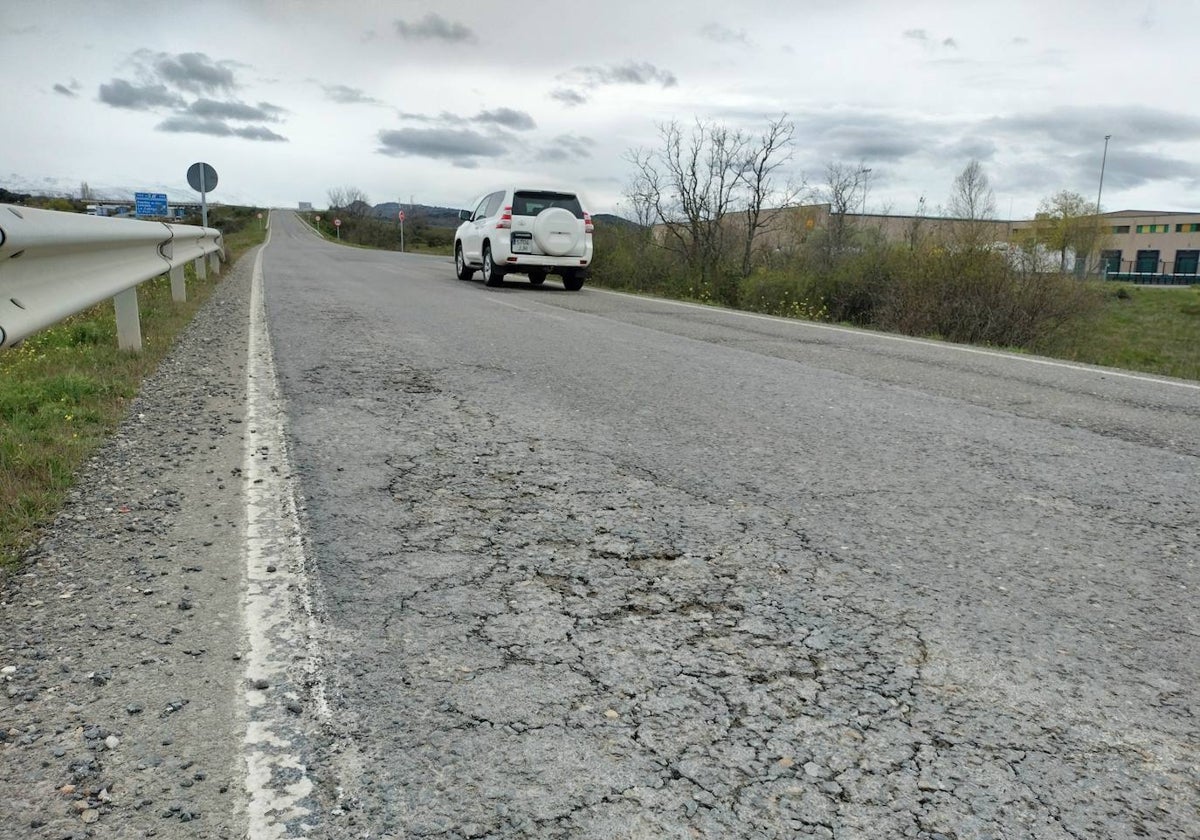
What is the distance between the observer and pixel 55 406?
15.8ft

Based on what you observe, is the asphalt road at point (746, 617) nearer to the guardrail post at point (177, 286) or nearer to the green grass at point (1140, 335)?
the guardrail post at point (177, 286)

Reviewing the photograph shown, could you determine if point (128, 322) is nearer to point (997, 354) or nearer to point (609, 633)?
point (609, 633)

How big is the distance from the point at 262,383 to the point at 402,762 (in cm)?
472

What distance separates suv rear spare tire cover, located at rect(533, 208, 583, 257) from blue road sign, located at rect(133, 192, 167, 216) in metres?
20.8

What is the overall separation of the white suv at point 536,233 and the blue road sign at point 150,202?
19.8 meters

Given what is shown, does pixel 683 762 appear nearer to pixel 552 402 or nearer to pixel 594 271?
pixel 552 402

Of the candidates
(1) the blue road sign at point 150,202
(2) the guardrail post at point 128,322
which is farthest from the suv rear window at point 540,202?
(1) the blue road sign at point 150,202

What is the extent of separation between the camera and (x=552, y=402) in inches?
213

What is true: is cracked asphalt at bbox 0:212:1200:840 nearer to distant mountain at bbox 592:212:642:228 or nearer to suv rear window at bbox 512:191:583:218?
suv rear window at bbox 512:191:583:218

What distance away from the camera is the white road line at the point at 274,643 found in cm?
171

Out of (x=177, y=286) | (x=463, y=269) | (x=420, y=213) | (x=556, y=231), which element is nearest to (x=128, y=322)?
(x=177, y=286)

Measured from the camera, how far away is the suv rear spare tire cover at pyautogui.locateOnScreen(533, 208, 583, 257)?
15547 mm

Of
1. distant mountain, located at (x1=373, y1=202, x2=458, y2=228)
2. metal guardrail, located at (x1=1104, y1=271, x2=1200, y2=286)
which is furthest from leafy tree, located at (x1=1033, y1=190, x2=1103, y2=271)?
distant mountain, located at (x1=373, y1=202, x2=458, y2=228)

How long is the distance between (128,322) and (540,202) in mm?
9764
